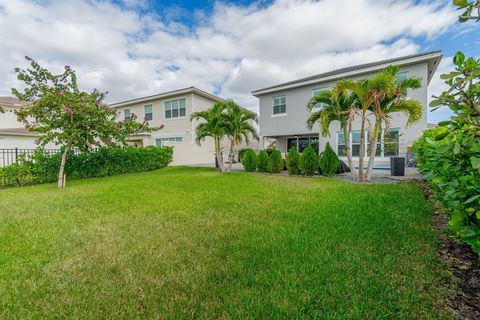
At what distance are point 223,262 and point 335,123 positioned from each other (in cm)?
1377

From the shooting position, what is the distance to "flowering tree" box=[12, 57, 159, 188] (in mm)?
7652

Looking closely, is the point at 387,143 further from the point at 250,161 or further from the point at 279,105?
the point at 250,161

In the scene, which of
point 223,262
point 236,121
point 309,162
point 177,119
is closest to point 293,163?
point 309,162

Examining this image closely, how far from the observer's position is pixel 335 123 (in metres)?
14.2

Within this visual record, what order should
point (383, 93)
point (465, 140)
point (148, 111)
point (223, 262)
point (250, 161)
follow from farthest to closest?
1. point (148, 111)
2. point (250, 161)
3. point (383, 93)
4. point (223, 262)
5. point (465, 140)

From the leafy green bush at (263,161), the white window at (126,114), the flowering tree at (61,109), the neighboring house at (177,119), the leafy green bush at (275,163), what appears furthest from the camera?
the white window at (126,114)

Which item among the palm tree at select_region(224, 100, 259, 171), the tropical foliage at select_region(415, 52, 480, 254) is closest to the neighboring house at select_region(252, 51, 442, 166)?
the palm tree at select_region(224, 100, 259, 171)

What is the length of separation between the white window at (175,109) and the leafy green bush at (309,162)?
1194 centimetres

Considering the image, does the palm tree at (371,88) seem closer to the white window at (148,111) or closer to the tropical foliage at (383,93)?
the tropical foliage at (383,93)

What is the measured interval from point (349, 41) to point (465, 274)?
540 inches

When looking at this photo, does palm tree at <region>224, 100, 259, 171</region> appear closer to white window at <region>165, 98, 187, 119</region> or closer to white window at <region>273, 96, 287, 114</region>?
white window at <region>273, 96, 287, 114</region>

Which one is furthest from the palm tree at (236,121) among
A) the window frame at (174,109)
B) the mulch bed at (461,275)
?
the mulch bed at (461,275)

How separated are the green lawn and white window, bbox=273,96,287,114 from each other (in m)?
12.3

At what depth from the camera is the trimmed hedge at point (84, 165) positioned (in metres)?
8.95
